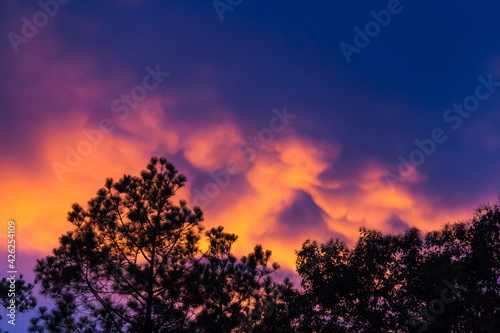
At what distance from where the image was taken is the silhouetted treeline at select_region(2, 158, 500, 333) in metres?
19.9

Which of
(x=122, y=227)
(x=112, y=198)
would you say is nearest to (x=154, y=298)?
(x=122, y=227)

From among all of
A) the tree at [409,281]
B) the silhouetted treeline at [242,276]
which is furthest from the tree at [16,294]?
the tree at [409,281]

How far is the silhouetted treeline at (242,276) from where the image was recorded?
19938 millimetres

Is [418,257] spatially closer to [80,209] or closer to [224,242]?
[224,242]

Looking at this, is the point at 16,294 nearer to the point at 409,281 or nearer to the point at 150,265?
the point at 150,265

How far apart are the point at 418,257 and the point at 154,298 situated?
13081 mm

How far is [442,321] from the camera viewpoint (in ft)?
64.2

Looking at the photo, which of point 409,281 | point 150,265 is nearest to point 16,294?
point 150,265

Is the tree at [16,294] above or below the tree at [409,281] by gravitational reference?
above

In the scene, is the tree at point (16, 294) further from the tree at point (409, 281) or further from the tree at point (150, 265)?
the tree at point (409, 281)

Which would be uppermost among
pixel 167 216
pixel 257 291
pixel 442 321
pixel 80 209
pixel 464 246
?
pixel 80 209

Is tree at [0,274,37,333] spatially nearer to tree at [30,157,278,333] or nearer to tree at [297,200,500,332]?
tree at [30,157,278,333]

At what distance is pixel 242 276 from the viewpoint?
78.4 feet

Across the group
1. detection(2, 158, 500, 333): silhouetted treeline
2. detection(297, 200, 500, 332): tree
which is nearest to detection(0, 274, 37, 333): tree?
detection(2, 158, 500, 333): silhouetted treeline
